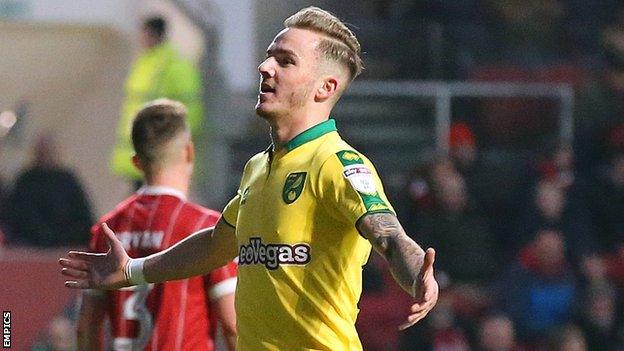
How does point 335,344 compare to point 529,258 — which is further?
point 529,258

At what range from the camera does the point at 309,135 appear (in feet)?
15.5

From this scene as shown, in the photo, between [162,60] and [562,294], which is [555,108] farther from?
[162,60]

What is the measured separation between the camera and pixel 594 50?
1390cm

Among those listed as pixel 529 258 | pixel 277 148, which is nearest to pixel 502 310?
pixel 529 258

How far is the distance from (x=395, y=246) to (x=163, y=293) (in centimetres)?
188

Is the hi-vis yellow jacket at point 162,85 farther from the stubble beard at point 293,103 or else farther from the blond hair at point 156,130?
the stubble beard at point 293,103

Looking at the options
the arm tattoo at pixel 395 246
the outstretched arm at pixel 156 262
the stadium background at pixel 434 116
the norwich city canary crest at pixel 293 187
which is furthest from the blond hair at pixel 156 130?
the stadium background at pixel 434 116

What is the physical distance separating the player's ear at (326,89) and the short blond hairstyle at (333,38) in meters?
0.07

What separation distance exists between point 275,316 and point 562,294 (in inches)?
285

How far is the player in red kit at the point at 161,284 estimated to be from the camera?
594 centimetres

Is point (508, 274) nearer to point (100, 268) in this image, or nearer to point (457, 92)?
point (457, 92)

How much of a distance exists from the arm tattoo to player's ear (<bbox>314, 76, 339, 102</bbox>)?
54cm

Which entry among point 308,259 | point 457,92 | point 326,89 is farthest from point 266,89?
point 457,92

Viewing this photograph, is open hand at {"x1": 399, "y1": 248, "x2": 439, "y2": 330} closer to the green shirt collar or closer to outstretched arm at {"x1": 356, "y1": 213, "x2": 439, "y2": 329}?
outstretched arm at {"x1": 356, "y1": 213, "x2": 439, "y2": 329}
